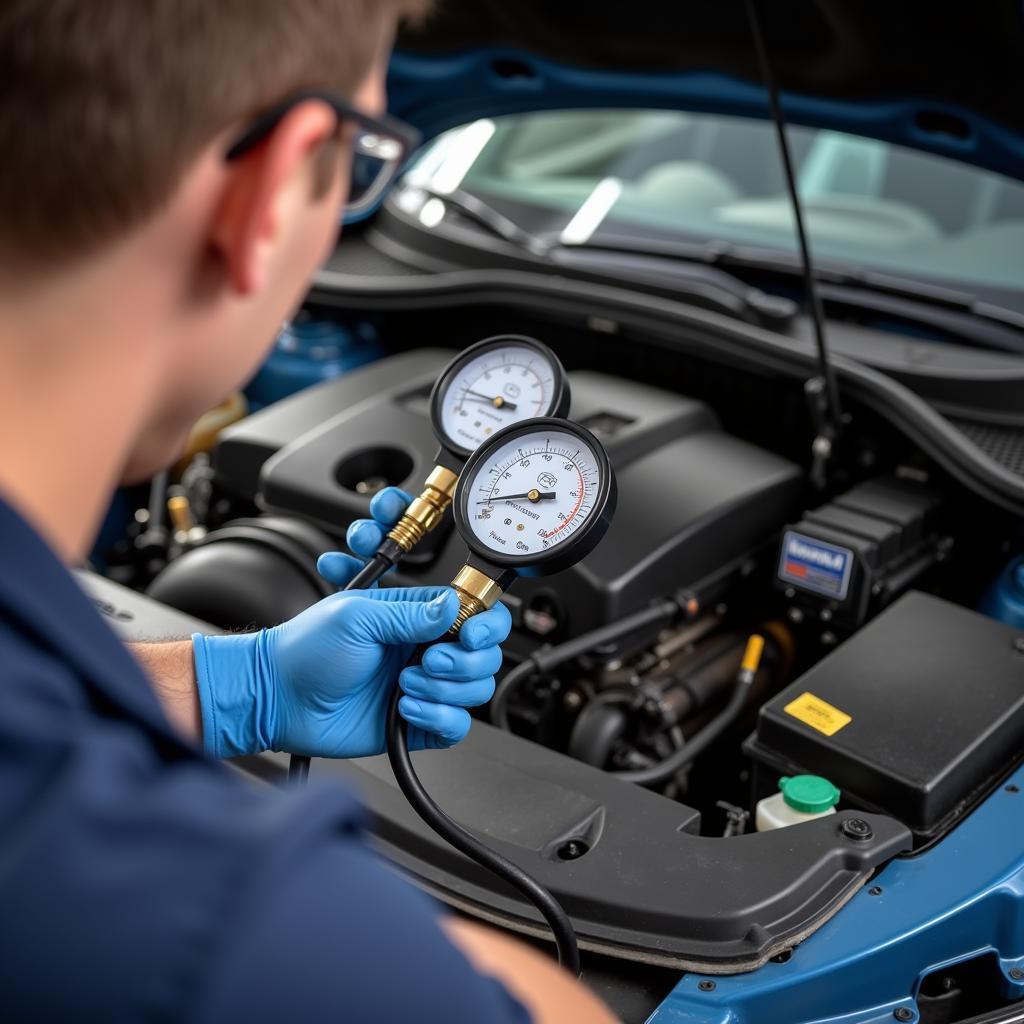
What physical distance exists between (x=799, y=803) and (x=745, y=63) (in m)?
1.22

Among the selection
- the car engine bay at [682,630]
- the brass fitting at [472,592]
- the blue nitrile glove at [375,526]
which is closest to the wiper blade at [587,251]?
the car engine bay at [682,630]

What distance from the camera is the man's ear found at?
69 cm

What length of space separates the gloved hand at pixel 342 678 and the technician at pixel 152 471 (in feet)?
1.16

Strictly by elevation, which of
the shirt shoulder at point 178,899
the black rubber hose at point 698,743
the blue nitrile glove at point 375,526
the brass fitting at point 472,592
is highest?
the shirt shoulder at point 178,899

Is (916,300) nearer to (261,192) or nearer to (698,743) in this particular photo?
(698,743)

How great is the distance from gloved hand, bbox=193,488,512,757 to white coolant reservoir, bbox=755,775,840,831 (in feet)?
1.13

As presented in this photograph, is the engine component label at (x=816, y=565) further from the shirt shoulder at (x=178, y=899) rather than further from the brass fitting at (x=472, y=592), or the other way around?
the shirt shoulder at (x=178, y=899)

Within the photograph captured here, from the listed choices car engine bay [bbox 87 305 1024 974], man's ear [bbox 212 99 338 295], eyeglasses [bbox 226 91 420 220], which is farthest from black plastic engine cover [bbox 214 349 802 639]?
man's ear [bbox 212 99 338 295]

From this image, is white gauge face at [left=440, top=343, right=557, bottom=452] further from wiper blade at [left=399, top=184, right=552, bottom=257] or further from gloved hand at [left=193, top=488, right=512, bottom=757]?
wiper blade at [left=399, top=184, right=552, bottom=257]

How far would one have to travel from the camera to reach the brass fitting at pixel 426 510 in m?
1.24

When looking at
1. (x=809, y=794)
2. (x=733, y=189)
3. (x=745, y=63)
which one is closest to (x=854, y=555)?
(x=809, y=794)

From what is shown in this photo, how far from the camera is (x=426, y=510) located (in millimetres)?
1252

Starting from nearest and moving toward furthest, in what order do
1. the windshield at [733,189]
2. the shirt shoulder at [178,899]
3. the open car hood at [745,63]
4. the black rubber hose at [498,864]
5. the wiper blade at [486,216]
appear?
the shirt shoulder at [178,899]
the black rubber hose at [498,864]
the open car hood at [745,63]
the windshield at [733,189]
the wiper blade at [486,216]

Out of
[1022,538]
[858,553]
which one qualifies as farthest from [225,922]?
[1022,538]
